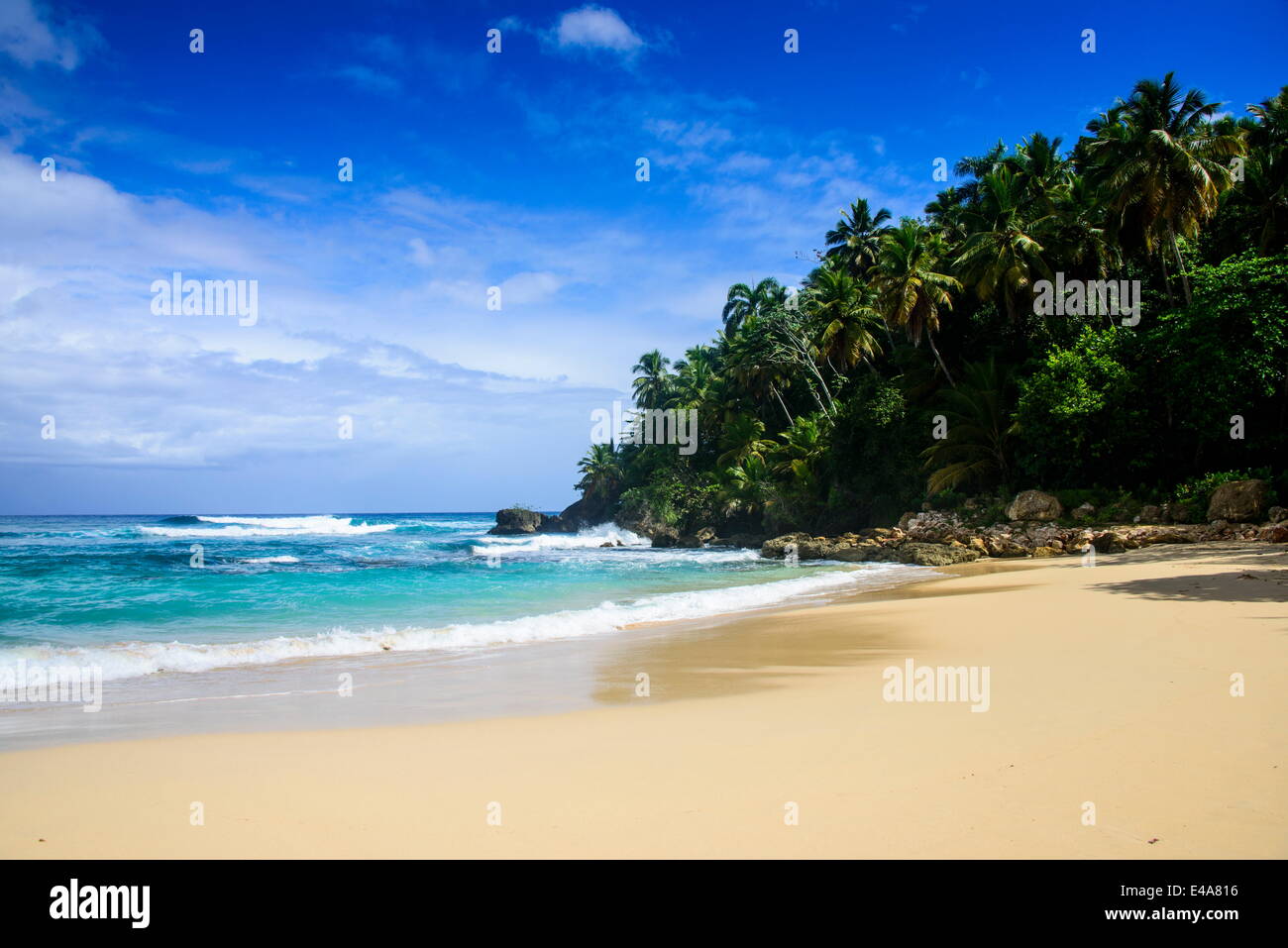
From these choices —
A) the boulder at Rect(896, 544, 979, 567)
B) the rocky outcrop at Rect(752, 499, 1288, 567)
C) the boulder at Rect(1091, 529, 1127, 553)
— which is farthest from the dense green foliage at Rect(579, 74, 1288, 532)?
the boulder at Rect(896, 544, 979, 567)

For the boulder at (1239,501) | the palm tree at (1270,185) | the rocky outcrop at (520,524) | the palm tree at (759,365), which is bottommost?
the rocky outcrop at (520,524)

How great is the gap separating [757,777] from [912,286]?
28.7 meters

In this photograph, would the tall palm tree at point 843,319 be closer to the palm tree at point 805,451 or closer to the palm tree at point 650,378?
the palm tree at point 805,451

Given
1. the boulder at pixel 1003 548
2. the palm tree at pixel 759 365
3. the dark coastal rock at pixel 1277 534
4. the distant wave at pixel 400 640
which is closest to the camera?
the distant wave at pixel 400 640

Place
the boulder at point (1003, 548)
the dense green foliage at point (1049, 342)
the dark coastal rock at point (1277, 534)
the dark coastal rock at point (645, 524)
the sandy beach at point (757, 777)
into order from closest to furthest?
the sandy beach at point (757, 777) < the dark coastal rock at point (1277, 534) < the dense green foliage at point (1049, 342) < the boulder at point (1003, 548) < the dark coastal rock at point (645, 524)

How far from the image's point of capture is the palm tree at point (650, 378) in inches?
2180

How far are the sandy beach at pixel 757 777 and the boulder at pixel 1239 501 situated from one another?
15.0 metres

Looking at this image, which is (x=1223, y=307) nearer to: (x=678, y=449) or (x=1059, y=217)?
(x=1059, y=217)

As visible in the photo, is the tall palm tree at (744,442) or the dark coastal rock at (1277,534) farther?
the tall palm tree at (744,442)

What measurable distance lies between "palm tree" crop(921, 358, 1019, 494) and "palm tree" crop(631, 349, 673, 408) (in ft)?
94.7

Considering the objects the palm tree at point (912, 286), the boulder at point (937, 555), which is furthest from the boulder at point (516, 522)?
the boulder at point (937, 555)

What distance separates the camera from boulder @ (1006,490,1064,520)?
77.0 ft

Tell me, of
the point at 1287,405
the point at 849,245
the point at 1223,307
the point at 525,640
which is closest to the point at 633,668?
the point at 525,640

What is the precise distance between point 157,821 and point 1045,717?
523cm
